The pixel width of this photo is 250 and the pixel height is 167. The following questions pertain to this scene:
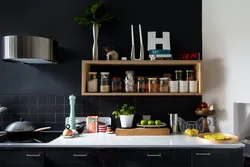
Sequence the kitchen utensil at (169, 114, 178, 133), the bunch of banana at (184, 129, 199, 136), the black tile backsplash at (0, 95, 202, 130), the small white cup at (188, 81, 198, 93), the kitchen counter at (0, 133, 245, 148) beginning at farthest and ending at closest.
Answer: the black tile backsplash at (0, 95, 202, 130)
the kitchen utensil at (169, 114, 178, 133)
the small white cup at (188, 81, 198, 93)
the bunch of banana at (184, 129, 199, 136)
the kitchen counter at (0, 133, 245, 148)

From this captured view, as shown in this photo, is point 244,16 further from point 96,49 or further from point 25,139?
point 25,139

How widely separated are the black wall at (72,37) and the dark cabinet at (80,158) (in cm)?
75

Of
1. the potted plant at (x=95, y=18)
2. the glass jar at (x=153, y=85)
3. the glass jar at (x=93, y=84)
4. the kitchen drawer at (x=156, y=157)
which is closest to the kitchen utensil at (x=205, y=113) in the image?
the glass jar at (x=153, y=85)

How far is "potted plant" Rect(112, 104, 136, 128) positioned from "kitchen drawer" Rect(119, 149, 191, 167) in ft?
1.71

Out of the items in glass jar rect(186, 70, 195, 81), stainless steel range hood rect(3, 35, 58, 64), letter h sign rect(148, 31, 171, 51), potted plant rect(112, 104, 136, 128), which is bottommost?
potted plant rect(112, 104, 136, 128)

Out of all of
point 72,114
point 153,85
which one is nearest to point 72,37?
point 72,114

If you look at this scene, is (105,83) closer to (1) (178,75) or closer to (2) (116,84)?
(2) (116,84)

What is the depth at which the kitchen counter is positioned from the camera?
2.09 metres

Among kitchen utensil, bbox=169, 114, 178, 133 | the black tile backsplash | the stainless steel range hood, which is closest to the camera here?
the stainless steel range hood

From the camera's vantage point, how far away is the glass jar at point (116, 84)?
2.61 metres

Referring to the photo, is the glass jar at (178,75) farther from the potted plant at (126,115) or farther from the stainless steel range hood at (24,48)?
the stainless steel range hood at (24,48)

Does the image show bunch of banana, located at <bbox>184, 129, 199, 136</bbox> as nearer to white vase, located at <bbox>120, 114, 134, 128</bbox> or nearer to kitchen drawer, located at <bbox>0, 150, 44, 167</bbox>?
white vase, located at <bbox>120, 114, 134, 128</bbox>

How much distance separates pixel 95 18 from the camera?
2.65m

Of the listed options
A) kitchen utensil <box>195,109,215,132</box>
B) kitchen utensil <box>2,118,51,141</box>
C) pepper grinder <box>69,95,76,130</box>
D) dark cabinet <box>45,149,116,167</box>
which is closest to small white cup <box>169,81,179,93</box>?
kitchen utensil <box>195,109,215,132</box>
